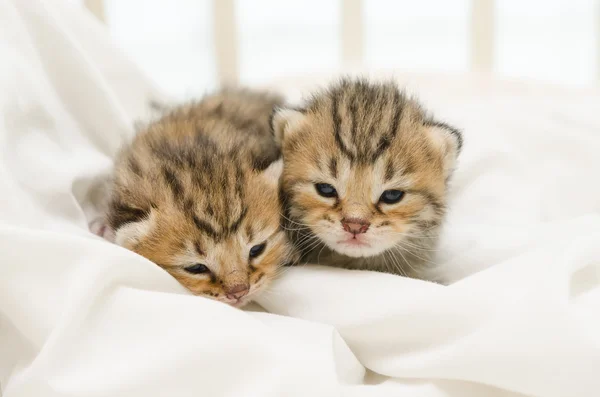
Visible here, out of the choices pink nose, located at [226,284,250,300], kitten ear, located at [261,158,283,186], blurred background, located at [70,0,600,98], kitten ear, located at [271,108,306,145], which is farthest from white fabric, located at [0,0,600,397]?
blurred background, located at [70,0,600,98]

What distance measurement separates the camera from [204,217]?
103 cm

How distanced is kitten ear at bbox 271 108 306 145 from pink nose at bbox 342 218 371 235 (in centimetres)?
21

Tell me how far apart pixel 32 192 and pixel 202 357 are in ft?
1.40

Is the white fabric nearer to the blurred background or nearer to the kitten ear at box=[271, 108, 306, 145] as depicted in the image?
the kitten ear at box=[271, 108, 306, 145]

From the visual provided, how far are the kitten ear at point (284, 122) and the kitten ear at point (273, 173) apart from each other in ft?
0.28

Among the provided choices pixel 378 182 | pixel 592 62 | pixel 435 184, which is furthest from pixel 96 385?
pixel 592 62

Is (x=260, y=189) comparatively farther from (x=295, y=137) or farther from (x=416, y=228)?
(x=416, y=228)

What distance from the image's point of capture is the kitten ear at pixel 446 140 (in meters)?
1.16

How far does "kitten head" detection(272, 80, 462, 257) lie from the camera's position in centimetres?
110

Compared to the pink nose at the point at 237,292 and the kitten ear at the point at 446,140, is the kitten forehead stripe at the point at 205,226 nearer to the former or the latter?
the pink nose at the point at 237,292

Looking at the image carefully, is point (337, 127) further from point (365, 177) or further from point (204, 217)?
point (204, 217)

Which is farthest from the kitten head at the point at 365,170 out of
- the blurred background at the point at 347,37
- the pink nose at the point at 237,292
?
the blurred background at the point at 347,37

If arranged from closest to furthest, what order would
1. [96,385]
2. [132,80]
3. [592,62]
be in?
[96,385] < [132,80] < [592,62]

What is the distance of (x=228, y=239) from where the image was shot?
1051 mm
